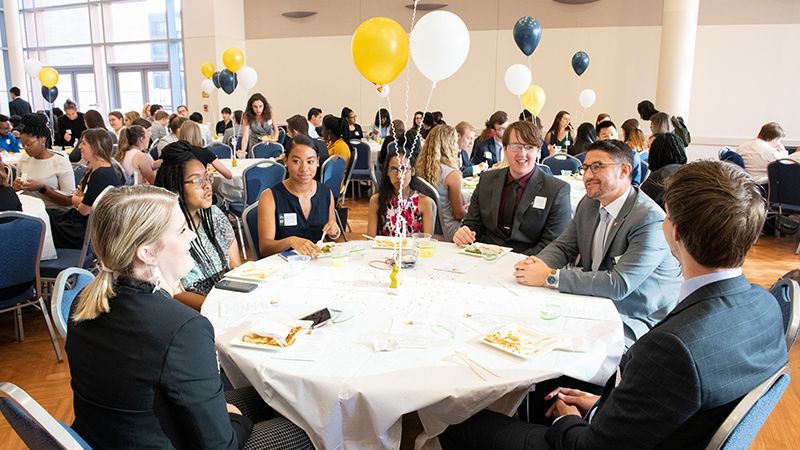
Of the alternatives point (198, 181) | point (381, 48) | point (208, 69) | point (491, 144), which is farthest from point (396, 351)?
point (208, 69)

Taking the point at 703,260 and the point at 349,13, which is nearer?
the point at 703,260

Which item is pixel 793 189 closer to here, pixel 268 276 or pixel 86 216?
pixel 268 276

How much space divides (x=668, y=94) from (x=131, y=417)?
31.0ft

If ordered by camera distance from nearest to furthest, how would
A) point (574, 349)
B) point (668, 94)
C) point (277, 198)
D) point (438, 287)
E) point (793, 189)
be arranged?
point (574, 349)
point (438, 287)
point (277, 198)
point (793, 189)
point (668, 94)

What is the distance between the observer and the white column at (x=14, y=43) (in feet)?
46.1

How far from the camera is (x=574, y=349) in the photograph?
175cm

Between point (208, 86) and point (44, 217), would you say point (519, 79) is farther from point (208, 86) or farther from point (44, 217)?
point (208, 86)

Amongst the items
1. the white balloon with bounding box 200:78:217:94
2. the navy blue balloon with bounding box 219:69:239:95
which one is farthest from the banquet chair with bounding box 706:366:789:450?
the white balloon with bounding box 200:78:217:94

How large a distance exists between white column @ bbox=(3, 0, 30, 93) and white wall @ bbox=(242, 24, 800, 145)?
6.50 m

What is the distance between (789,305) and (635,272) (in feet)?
1.90

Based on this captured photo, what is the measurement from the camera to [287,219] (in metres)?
3.20

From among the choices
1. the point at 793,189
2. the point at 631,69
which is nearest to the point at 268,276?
the point at 793,189

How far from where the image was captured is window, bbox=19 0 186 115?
558 inches

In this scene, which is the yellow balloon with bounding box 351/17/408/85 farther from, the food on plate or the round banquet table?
the food on plate
